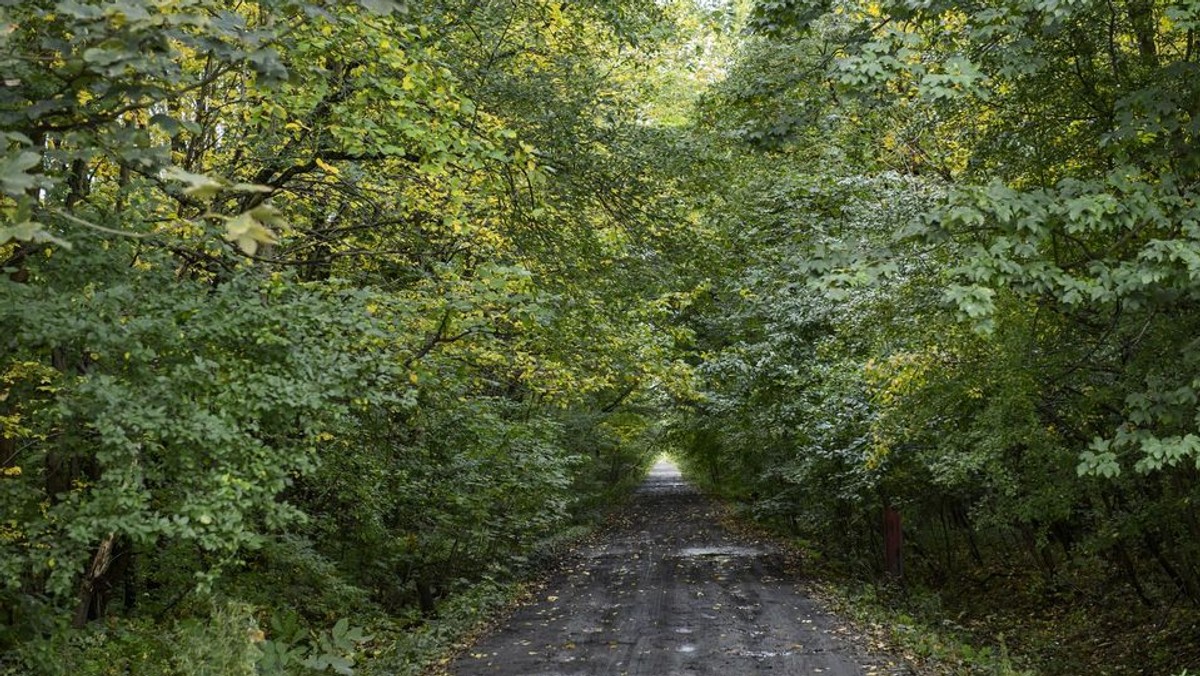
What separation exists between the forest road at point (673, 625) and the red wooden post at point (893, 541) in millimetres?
1985

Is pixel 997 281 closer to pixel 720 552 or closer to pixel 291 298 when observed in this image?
pixel 291 298

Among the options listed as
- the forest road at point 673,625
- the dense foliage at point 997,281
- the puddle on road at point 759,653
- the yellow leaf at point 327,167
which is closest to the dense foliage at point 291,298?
the yellow leaf at point 327,167

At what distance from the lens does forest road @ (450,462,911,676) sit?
11016mm

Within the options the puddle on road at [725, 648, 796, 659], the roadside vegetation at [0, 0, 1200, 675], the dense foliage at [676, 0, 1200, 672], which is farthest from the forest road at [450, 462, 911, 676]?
the dense foliage at [676, 0, 1200, 672]

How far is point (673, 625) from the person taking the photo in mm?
13523

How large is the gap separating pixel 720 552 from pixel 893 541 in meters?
5.00

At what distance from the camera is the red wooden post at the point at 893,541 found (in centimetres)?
1888

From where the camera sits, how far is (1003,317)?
10375 millimetres

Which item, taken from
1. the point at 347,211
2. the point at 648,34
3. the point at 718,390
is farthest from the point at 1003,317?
the point at 718,390

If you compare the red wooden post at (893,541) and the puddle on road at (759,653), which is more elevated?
the red wooden post at (893,541)

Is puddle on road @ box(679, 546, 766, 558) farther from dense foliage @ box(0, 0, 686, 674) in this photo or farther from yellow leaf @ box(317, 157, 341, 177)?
yellow leaf @ box(317, 157, 341, 177)

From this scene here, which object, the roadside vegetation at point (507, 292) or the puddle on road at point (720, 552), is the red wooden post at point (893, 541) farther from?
the puddle on road at point (720, 552)

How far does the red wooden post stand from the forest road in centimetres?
199

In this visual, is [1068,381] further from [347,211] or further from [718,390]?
[718,390]
